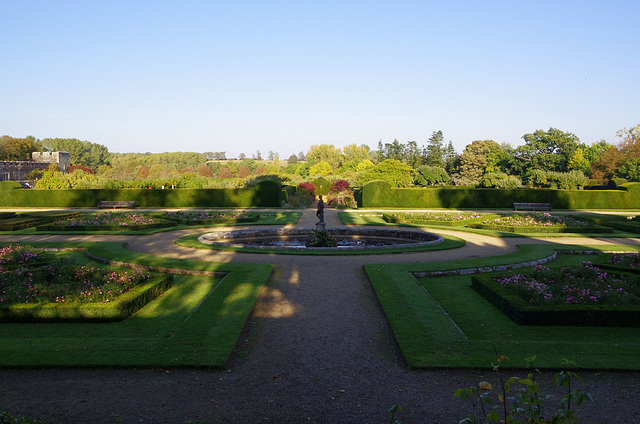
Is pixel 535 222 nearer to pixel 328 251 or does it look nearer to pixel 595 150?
pixel 328 251

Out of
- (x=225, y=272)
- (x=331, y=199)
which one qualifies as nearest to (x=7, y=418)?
(x=225, y=272)

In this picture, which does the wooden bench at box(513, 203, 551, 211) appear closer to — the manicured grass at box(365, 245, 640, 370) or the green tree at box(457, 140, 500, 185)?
the manicured grass at box(365, 245, 640, 370)

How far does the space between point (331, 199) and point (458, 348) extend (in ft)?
119

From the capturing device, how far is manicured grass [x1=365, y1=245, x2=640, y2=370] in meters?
6.48

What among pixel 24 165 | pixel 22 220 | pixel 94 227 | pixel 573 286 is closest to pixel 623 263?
pixel 573 286

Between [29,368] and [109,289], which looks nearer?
[29,368]

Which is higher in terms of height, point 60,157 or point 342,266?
point 60,157

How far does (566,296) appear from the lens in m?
8.80

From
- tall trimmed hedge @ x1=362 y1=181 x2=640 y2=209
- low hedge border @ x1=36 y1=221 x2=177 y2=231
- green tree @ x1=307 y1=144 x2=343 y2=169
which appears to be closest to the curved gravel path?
low hedge border @ x1=36 y1=221 x2=177 y2=231

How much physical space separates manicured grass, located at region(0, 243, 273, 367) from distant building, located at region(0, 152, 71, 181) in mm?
90641

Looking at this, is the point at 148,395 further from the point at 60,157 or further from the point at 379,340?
the point at 60,157

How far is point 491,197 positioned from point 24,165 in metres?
91.1

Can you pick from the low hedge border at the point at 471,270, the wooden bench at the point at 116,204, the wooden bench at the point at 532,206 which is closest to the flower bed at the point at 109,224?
the wooden bench at the point at 116,204

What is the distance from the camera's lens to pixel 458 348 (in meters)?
6.86
